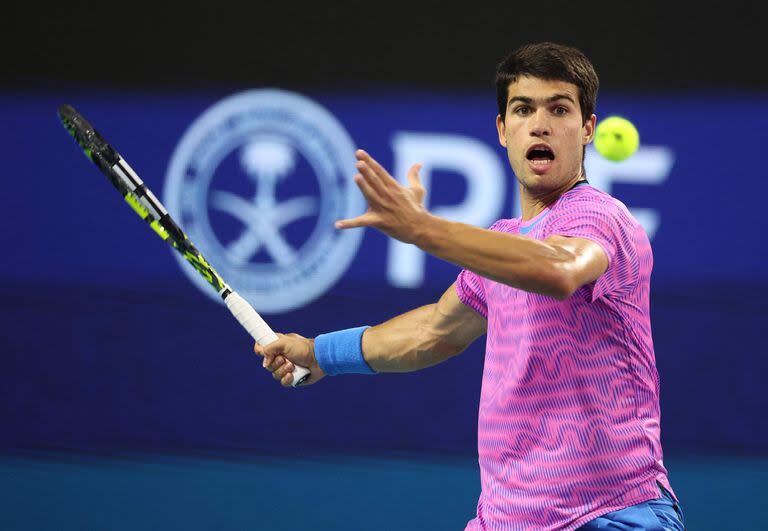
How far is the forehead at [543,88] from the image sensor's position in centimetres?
244

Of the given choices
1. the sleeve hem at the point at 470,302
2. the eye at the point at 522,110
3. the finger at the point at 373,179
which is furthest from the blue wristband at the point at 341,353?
the finger at the point at 373,179

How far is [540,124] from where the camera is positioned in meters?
2.42

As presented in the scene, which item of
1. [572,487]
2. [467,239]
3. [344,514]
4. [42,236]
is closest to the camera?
[467,239]

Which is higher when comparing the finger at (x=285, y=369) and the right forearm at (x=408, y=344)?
the right forearm at (x=408, y=344)

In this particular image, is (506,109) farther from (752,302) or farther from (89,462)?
(89,462)

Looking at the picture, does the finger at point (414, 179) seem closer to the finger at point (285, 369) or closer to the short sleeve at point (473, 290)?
the short sleeve at point (473, 290)

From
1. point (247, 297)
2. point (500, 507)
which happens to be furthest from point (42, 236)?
point (500, 507)

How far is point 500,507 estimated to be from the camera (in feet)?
7.68

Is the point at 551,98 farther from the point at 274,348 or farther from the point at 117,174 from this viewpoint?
the point at 117,174

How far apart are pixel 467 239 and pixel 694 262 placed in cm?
336

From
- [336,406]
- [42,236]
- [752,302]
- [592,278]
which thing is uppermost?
[42,236]

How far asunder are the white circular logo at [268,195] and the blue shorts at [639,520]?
2.95 meters

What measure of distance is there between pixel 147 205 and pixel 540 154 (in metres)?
1.18

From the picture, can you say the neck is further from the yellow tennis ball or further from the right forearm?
the yellow tennis ball
